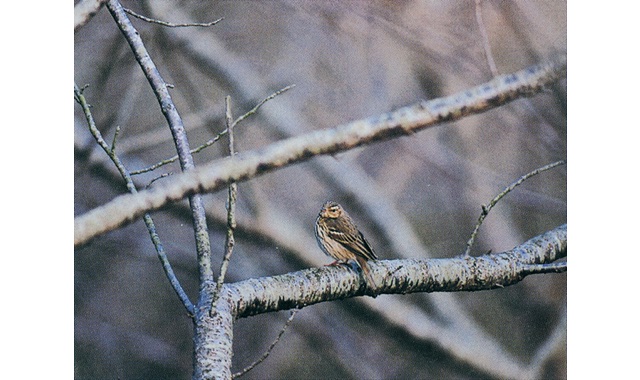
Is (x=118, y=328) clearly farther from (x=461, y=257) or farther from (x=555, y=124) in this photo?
(x=555, y=124)

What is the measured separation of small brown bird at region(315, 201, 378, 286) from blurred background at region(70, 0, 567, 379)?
28 millimetres

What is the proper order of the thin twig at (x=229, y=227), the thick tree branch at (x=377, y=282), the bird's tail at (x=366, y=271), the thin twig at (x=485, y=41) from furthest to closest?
the thin twig at (x=485, y=41)
the bird's tail at (x=366, y=271)
the thick tree branch at (x=377, y=282)
the thin twig at (x=229, y=227)

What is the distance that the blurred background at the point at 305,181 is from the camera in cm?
197

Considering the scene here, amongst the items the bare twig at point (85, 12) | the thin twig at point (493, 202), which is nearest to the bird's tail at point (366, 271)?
the thin twig at point (493, 202)

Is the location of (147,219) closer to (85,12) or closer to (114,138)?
(114,138)

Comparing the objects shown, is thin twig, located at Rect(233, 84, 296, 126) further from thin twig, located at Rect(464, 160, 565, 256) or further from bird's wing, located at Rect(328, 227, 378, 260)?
thin twig, located at Rect(464, 160, 565, 256)

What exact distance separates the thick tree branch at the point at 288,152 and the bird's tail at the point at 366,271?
0.31 meters

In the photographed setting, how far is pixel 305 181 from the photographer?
1.99 metres

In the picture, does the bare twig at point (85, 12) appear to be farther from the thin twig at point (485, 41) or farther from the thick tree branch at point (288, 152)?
the thin twig at point (485, 41)

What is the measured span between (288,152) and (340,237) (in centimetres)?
27

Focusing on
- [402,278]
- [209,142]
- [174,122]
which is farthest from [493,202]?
[174,122]

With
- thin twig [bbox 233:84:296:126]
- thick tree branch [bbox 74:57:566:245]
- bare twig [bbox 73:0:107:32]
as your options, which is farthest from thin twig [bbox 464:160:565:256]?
bare twig [bbox 73:0:107:32]

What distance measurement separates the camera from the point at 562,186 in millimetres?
2189
